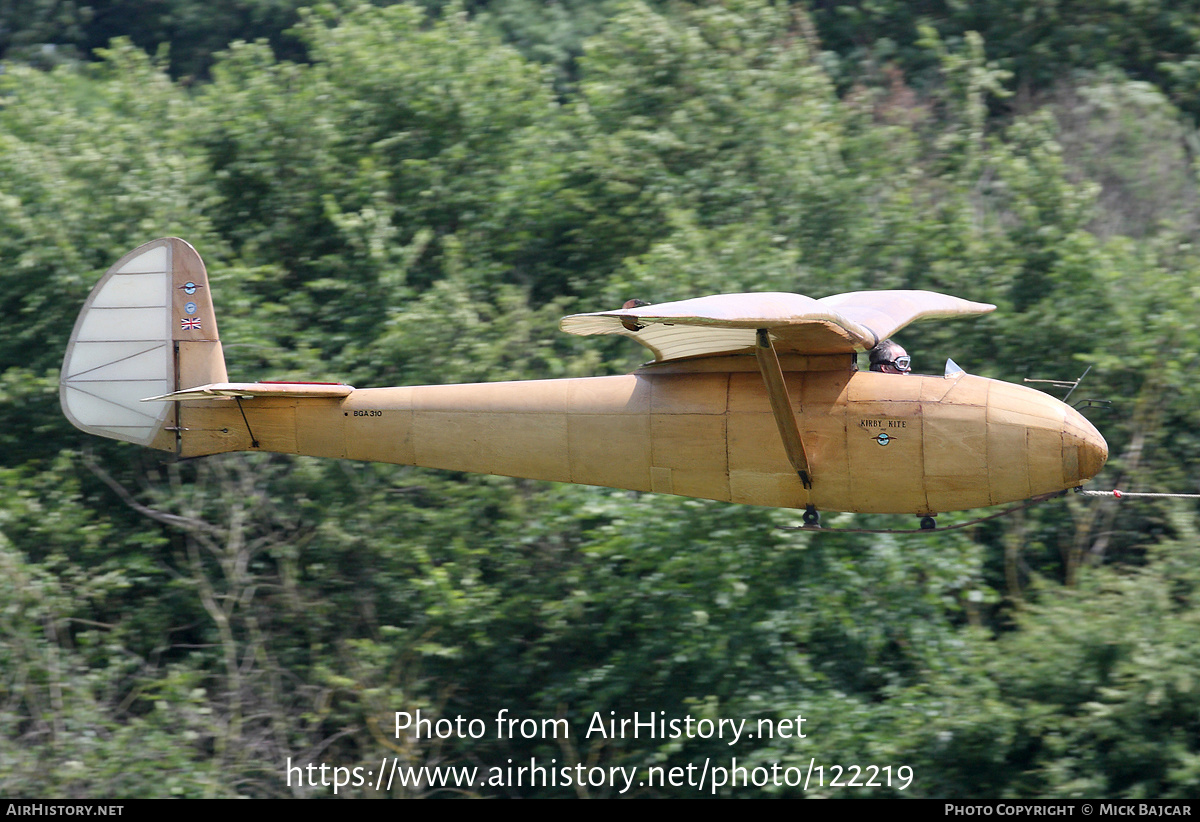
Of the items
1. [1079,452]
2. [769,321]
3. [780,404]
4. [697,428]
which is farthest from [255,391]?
[1079,452]

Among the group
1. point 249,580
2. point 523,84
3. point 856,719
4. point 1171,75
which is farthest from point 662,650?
point 1171,75

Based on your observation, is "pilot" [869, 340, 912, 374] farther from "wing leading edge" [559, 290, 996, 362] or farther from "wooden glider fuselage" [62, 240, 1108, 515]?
"wooden glider fuselage" [62, 240, 1108, 515]

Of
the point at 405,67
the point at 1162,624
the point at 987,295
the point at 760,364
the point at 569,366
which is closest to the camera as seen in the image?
the point at 760,364

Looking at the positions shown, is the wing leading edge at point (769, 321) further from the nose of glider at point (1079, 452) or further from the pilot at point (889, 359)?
the nose of glider at point (1079, 452)

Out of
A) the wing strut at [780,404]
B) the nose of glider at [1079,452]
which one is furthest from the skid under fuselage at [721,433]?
the wing strut at [780,404]

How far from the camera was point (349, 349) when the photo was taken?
45.0 feet

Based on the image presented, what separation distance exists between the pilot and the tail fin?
538 cm

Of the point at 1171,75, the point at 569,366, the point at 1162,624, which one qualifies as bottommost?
the point at 1162,624

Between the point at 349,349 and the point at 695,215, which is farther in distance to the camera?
the point at 695,215

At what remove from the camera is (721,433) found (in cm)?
968

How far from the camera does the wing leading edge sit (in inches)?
323

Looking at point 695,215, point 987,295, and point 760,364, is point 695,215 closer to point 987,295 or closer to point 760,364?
point 987,295

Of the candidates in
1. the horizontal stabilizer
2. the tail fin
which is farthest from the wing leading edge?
the tail fin

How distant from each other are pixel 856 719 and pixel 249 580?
617 centimetres
